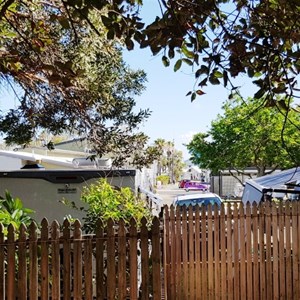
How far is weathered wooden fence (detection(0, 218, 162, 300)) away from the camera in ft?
14.7

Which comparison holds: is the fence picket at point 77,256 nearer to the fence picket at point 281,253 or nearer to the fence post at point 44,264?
the fence post at point 44,264

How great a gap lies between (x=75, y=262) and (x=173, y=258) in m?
1.44

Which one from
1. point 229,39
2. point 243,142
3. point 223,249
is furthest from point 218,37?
point 243,142

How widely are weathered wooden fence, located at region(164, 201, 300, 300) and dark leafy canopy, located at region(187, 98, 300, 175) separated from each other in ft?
50.5

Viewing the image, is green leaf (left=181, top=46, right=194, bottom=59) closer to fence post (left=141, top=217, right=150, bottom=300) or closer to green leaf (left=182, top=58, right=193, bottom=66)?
green leaf (left=182, top=58, right=193, bottom=66)

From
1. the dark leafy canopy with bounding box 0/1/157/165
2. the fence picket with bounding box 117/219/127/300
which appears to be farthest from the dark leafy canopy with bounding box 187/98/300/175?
the fence picket with bounding box 117/219/127/300

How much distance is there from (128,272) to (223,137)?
2113 cm

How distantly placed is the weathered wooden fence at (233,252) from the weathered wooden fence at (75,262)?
557mm

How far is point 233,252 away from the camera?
18.2ft

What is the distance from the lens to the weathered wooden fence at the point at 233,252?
5410 mm

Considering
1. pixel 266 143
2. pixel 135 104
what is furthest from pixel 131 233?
pixel 266 143

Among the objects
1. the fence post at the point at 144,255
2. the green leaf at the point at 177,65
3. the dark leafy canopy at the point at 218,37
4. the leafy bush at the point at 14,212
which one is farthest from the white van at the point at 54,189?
the dark leafy canopy at the point at 218,37

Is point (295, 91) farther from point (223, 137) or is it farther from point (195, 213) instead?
point (223, 137)

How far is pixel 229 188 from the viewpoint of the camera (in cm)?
3791
